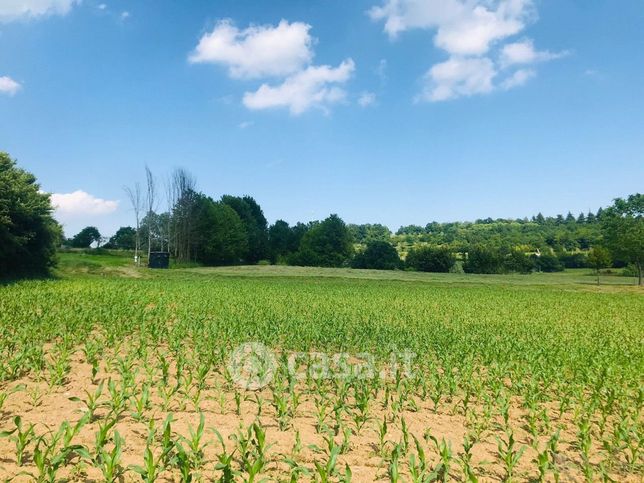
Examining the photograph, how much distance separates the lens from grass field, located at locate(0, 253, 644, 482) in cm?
516

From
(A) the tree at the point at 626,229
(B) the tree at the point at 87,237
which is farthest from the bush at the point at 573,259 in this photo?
(B) the tree at the point at 87,237

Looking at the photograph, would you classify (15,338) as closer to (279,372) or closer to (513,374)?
(279,372)

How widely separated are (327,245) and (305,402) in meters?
87.7

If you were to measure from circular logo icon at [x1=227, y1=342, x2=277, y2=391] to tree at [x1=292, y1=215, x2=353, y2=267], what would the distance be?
81236 millimetres

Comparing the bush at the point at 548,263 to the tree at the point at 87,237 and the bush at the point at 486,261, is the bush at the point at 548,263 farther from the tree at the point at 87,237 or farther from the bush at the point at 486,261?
the tree at the point at 87,237

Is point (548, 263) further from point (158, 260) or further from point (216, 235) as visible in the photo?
point (158, 260)

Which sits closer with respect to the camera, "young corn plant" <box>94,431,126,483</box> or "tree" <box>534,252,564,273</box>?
"young corn plant" <box>94,431,126,483</box>

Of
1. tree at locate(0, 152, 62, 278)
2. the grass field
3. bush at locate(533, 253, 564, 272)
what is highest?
→ tree at locate(0, 152, 62, 278)

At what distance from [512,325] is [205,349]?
588 inches

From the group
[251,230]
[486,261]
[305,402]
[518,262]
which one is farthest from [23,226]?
[518,262]

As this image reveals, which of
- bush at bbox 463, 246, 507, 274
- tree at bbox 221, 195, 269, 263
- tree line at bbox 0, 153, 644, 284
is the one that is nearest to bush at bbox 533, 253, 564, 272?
tree line at bbox 0, 153, 644, 284

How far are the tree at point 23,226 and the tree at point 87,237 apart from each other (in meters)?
103

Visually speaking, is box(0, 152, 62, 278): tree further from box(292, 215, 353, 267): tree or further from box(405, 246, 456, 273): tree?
box(405, 246, 456, 273): tree

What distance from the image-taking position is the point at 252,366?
9305mm
